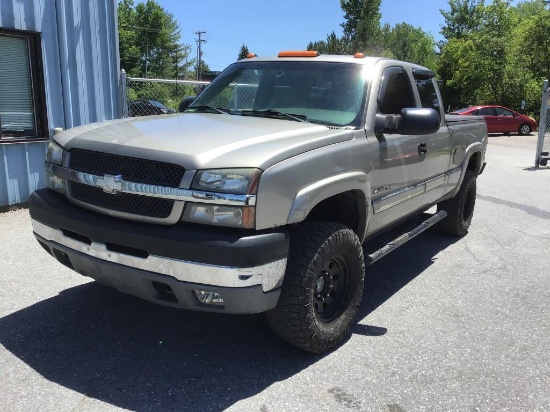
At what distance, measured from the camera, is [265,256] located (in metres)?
2.65

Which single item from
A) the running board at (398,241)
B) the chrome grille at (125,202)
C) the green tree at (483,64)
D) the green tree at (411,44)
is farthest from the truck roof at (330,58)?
the green tree at (411,44)

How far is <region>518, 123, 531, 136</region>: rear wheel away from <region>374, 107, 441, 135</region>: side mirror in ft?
79.3

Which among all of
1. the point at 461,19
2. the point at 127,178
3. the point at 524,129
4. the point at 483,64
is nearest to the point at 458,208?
the point at 127,178

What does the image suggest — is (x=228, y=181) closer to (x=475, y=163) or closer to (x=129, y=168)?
(x=129, y=168)

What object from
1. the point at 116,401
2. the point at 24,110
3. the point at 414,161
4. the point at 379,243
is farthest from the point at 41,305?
the point at 24,110

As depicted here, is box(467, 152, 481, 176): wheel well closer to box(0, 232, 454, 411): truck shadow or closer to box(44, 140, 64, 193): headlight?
box(0, 232, 454, 411): truck shadow

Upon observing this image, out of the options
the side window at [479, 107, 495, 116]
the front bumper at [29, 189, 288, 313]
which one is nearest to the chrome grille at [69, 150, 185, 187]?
the front bumper at [29, 189, 288, 313]

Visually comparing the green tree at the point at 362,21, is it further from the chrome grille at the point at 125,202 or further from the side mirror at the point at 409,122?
the chrome grille at the point at 125,202

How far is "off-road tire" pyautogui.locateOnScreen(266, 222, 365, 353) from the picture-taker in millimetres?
2926

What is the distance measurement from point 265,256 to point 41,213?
5.21ft

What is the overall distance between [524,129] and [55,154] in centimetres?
2601

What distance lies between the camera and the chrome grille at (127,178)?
2748 millimetres

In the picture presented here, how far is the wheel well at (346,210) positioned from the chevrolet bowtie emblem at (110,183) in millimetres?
1316

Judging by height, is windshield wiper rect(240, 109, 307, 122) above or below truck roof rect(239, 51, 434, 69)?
below
